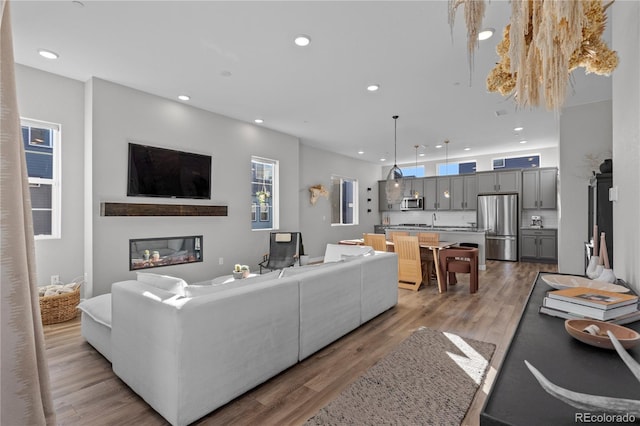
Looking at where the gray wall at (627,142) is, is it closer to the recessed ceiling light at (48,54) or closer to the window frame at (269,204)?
the recessed ceiling light at (48,54)

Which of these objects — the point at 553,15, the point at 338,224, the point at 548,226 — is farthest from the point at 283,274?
the point at 548,226

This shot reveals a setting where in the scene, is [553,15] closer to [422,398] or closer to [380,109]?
[422,398]

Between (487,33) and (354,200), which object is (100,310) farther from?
(354,200)

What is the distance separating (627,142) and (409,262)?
367 centimetres

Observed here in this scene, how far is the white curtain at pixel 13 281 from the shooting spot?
1.20 m

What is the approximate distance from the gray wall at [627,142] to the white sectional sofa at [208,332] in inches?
76.8

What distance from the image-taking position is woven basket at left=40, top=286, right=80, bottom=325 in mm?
3381

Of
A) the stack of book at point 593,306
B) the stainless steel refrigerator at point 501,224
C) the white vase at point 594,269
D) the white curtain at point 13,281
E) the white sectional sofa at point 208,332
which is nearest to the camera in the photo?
the stack of book at point 593,306

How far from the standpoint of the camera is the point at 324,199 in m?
8.30

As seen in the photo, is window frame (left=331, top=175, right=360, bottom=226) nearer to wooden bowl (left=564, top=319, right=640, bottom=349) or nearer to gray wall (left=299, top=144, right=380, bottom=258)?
gray wall (left=299, top=144, right=380, bottom=258)

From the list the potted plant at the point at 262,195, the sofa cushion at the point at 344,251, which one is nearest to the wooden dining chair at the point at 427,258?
the sofa cushion at the point at 344,251

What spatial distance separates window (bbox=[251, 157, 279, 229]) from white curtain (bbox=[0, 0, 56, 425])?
15.3 ft

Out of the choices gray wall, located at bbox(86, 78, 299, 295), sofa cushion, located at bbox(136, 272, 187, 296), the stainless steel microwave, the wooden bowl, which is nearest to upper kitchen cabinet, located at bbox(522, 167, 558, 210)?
the stainless steel microwave

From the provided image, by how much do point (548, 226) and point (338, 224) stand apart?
5.31m
